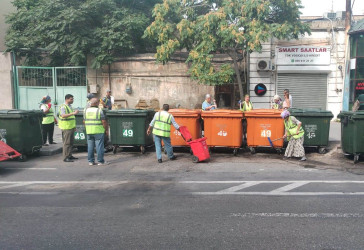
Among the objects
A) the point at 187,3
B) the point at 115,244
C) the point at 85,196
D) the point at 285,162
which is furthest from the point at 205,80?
the point at 115,244

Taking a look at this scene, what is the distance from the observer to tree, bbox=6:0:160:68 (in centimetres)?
1510

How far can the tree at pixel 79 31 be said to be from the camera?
15.1 m

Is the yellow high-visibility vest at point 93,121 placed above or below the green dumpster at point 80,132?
above

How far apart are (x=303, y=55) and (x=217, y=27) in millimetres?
5456

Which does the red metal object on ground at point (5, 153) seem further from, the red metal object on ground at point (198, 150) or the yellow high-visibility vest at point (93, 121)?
the red metal object on ground at point (198, 150)

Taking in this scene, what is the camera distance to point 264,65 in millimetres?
16516

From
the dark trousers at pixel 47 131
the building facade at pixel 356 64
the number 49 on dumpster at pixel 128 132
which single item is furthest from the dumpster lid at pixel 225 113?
the building facade at pixel 356 64

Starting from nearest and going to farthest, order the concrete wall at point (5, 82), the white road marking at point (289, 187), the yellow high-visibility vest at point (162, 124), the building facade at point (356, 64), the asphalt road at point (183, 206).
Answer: the asphalt road at point (183, 206) < the white road marking at point (289, 187) < the yellow high-visibility vest at point (162, 124) < the concrete wall at point (5, 82) < the building facade at point (356, 64)

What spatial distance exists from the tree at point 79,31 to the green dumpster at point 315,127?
8.94 m

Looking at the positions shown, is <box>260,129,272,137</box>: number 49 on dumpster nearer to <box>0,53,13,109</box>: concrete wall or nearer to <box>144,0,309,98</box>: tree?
<box>144,0,309,98</box>: tree

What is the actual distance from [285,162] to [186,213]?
4.45 m

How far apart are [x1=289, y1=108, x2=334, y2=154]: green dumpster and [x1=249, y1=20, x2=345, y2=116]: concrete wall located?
7.65 meters

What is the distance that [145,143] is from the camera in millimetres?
9570

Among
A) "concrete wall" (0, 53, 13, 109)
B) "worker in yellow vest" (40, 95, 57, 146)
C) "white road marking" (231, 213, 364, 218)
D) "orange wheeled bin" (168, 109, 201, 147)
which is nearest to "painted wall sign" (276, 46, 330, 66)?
"orange wheeled bin" (168, 109, 201, 147)
